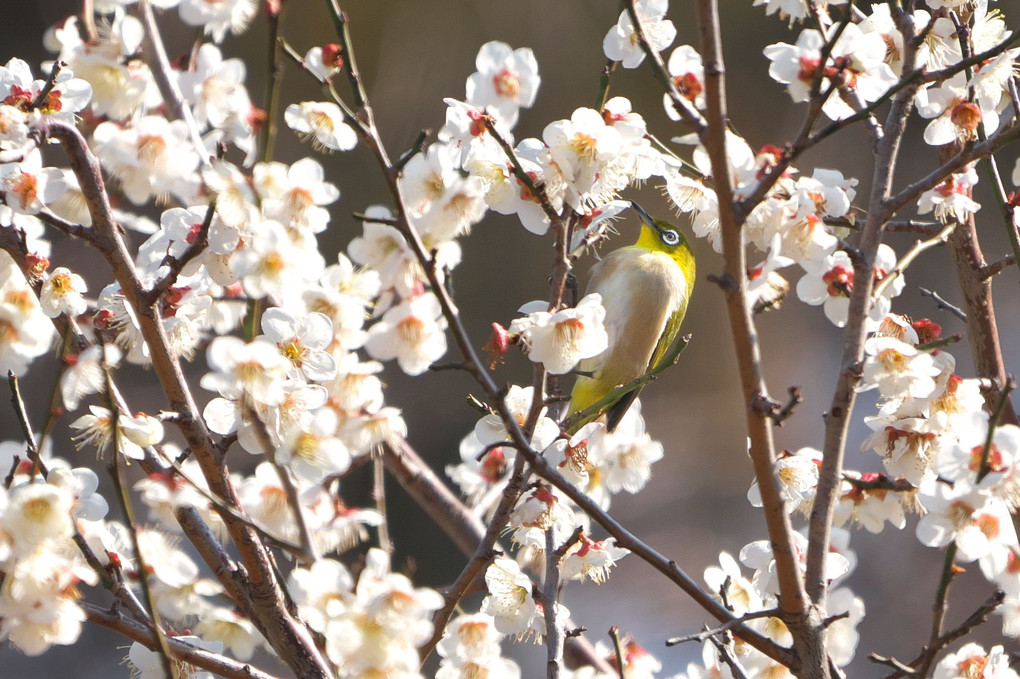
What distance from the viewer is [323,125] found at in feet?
4.26

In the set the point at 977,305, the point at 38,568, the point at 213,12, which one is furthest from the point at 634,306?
the point at 38,568

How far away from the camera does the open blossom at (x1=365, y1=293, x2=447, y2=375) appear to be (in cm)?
106

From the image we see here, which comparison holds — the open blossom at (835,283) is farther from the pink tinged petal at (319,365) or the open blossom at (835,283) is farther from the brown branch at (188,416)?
the brown branch at (188,416)

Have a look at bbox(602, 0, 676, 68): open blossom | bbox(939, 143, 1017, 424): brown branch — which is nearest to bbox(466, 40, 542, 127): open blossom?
bbox(602, 0, 676, 68): open blossom

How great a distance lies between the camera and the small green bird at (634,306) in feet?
8.15

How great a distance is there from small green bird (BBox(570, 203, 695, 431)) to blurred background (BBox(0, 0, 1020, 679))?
1.05m

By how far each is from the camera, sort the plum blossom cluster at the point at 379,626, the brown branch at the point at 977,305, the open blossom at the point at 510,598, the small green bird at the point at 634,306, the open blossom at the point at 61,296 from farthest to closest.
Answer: the small green bird at the point at 634,306 < the brown branch at the point at 977,305 < the open blossom at the point at 510,598 < the open blossom at the point at 61,296 < the plum blossom cluster at the point at 379,626

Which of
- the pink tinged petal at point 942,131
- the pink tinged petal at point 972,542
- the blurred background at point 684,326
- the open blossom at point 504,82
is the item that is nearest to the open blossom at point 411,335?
the open blossom at point 504,82

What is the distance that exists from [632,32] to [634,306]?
1.22 m

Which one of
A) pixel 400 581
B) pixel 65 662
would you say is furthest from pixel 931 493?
pixel 65 662

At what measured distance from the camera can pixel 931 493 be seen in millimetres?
1180

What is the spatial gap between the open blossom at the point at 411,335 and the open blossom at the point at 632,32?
48 centimetres

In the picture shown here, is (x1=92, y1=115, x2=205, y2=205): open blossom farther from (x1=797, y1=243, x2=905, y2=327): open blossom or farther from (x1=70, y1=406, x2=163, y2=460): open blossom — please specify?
(x1=797, y1=243, x2=905, y2=327): open blossom

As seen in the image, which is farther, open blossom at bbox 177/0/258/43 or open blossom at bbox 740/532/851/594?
open blossom at bbox 740/532/851/594
